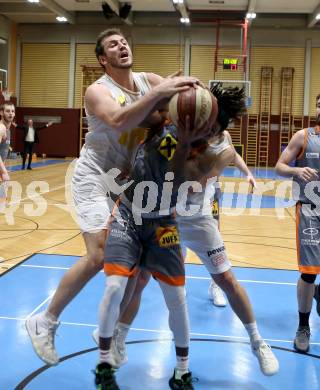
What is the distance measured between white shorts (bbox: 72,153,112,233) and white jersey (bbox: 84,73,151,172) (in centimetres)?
7

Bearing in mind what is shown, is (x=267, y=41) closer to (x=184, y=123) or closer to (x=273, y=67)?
(x=273, y=67)

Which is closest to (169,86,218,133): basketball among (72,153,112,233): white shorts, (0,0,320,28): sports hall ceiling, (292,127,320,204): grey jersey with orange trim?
(72,153,112,233): white shorts

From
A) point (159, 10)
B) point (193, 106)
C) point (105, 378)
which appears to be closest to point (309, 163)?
point (193, 106)

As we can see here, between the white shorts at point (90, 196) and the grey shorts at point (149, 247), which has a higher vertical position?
the white shorts at point (90, 196)

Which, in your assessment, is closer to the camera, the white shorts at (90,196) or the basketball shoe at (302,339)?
the white shorts at (90,196)

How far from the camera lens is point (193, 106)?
8.15ft

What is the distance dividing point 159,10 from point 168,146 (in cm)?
2155

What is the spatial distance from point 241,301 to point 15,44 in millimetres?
23996

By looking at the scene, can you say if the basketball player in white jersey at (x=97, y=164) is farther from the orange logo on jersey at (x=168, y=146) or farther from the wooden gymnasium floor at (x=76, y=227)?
the wooden gymnasium floor at (x=76, y=227)

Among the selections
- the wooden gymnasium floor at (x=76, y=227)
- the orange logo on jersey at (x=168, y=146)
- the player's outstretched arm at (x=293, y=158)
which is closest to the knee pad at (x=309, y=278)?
the player's outstretched arm at (x=293, y=158)

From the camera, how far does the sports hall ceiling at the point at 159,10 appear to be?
2061cm

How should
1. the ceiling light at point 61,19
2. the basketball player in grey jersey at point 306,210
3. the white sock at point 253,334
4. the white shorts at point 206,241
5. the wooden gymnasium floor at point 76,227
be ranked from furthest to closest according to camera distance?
the ceiling light at point 61,19 < the wooden gymnasium floor at point 76,227 < the basketball player in grey jersey at point 306,210 < the white shorts at point 206,241 < the white sock at point 253,334

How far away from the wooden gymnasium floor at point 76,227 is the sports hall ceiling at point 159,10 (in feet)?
32.6

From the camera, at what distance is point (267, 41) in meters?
23.3
